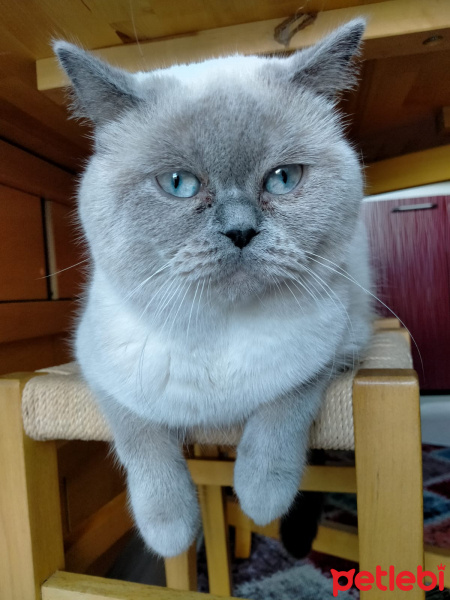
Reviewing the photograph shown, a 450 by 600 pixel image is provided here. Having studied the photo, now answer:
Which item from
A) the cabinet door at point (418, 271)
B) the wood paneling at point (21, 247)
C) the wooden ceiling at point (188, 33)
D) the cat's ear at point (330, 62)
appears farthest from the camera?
the cabinet door at point (418, 271)

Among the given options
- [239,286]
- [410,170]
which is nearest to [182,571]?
[239,286]

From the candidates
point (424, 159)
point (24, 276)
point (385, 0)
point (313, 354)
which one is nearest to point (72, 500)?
point (24, 276)

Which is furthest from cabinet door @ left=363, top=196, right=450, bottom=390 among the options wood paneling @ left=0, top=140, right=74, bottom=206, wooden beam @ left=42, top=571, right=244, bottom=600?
wooden beam @ left=42, top=571, right=244, bottom=600

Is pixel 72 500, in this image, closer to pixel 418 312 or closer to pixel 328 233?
pixel 328 233

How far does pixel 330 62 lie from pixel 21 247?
1009 mm

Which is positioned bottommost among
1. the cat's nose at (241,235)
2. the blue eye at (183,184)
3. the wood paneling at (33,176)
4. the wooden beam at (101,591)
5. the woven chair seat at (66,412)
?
the wooden beam at (101,591)

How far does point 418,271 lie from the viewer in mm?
2100

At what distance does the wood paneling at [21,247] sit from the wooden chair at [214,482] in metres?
A: 0.57

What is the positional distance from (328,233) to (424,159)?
4.45 ft

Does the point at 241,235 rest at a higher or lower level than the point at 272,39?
lower

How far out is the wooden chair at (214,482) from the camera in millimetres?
643

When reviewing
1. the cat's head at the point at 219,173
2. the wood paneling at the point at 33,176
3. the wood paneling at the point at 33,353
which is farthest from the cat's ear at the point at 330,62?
the wood paneling at the point at 33,353

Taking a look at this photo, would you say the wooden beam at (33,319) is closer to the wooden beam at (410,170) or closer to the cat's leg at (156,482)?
the cat's leg at (156,482)

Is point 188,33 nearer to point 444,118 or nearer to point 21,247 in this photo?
point 21,247
